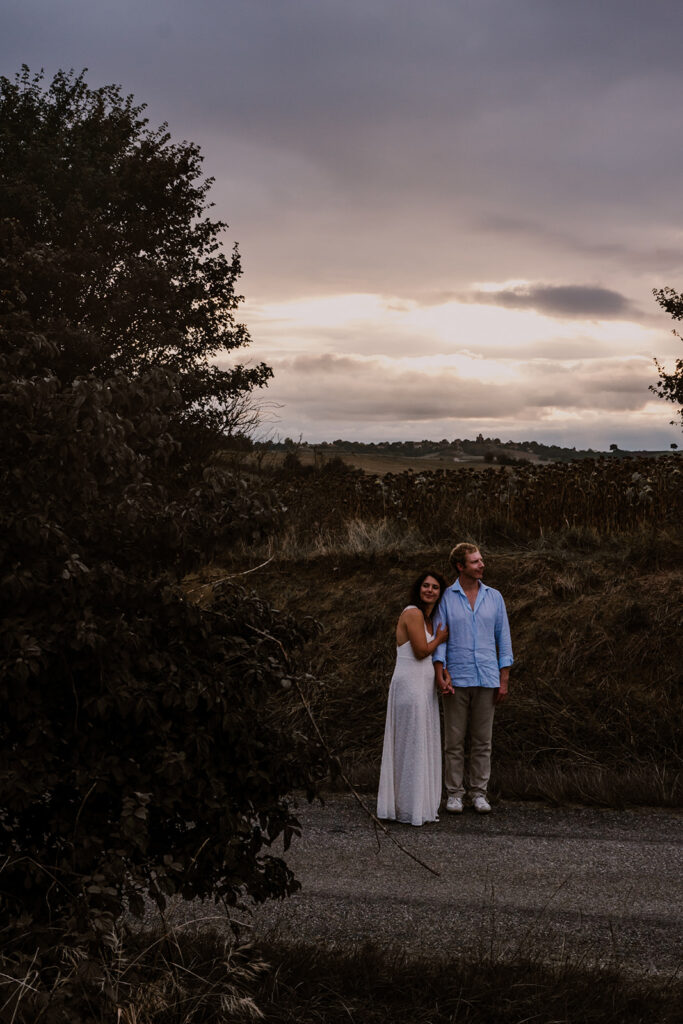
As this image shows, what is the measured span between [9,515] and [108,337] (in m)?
21.0

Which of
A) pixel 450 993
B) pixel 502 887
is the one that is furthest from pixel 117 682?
pixel 502 887

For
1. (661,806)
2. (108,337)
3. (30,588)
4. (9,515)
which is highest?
(108,337)

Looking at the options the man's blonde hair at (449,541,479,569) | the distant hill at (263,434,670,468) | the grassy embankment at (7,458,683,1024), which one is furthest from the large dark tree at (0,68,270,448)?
the distant hill at (263,434,670,468)

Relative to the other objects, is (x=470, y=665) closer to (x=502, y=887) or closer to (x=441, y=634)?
(x=441, y=634)

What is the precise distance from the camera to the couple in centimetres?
855

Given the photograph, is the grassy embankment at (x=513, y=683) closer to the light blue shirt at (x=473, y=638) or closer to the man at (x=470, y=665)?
the man at (x=470, y=665)

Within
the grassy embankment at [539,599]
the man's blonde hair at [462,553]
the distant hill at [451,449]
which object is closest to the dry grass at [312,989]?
the grassy embankment at [539,599]

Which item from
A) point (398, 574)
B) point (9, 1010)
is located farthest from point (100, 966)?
point (398, 574)

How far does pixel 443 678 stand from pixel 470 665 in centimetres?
28

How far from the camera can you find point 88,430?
3818 millimetres

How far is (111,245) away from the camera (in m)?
25.2

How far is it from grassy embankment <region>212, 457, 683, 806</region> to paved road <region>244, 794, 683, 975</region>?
3.36 ft

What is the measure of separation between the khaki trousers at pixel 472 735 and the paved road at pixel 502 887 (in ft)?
0.89

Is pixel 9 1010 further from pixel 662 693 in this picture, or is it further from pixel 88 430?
pixel 662 693
